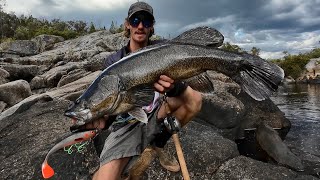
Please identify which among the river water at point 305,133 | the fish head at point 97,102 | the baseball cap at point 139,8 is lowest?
the river water at point 305,133

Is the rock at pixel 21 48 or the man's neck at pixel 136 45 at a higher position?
the man's neck at pixel 136 45

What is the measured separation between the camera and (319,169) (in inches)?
365

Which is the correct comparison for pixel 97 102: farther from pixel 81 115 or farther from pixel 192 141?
Answer: pixel 192 141

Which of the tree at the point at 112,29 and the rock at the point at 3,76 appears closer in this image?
the rock at the point at 3,76

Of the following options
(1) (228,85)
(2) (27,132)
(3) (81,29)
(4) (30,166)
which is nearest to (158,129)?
(4) (30,166)

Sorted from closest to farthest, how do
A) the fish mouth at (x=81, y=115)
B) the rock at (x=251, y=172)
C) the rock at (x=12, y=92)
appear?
the fish mouth at (x=81, y=115) < the rock at (x=251, y=172) < the rock at (x=12, y=92)

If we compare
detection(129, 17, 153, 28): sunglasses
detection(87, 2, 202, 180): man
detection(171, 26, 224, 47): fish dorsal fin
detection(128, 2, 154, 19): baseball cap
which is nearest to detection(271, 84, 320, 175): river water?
detection(87, 2, 202, 180): man

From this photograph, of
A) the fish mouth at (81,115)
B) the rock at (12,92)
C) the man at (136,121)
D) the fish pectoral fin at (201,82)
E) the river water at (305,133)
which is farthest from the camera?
the rock at (12,92)

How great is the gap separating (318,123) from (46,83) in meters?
14.8

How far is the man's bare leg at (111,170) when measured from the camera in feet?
15.0

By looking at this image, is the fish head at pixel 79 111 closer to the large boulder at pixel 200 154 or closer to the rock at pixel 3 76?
the large boulder at pixel 200 154

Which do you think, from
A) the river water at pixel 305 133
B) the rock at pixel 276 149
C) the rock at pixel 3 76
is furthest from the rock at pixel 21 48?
the rock at pixel 276 149

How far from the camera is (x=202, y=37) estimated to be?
4160 millimetres

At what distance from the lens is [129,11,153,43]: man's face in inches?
195
